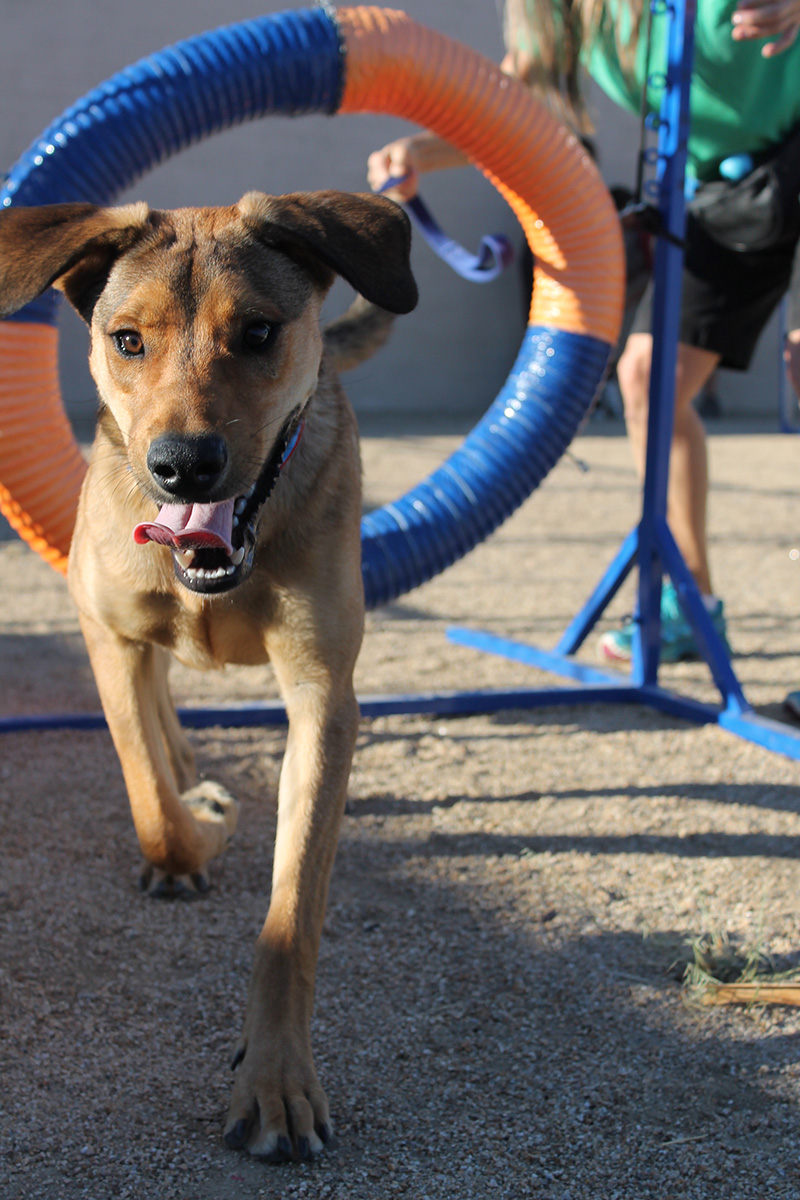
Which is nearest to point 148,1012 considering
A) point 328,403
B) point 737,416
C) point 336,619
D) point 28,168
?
point 336,619

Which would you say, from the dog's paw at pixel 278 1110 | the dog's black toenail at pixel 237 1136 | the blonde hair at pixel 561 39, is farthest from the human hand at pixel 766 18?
the dog's black toenail at pixel 237 1136

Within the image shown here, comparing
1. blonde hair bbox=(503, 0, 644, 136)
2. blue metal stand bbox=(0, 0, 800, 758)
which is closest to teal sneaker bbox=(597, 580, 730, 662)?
blue metal stand bbox=(0, 0, 800, 758)

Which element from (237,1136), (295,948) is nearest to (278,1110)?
(237,1136)

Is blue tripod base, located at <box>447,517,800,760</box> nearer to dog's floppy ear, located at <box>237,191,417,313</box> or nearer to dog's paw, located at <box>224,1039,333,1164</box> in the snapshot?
dog's floppy ear, located at <box>237,191,417,313</box>

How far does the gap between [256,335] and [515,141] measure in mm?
2060

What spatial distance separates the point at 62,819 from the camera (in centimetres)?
321

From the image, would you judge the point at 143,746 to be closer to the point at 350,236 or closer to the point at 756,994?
the point at 350,236

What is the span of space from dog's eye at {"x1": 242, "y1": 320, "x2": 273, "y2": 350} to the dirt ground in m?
1.36

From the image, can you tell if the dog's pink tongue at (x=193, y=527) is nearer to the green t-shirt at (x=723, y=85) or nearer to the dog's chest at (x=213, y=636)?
the dog's chest at (x=213, y=636)

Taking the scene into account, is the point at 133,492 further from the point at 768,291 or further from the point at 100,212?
the point at 768,291

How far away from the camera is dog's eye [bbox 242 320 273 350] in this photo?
2.19 metres

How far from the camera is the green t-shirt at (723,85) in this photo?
3.98 m

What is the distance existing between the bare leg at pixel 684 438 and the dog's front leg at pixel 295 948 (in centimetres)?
261

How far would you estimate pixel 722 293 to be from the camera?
4441 millimetres
